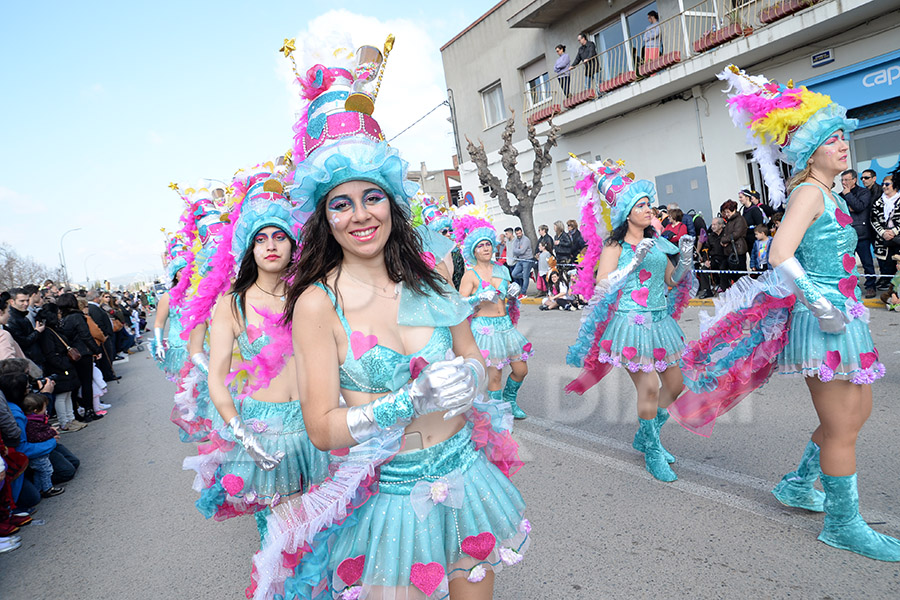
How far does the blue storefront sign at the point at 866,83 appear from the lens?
1100cm

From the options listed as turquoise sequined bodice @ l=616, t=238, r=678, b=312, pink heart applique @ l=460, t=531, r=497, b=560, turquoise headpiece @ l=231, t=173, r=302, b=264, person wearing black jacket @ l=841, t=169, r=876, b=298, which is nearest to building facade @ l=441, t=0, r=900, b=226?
person wearing black jacket @ l=841, t=169, r=876, b=298

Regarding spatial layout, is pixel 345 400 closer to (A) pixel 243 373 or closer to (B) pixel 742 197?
(A) pixel 243 373

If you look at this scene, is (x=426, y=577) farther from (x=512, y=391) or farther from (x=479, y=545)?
(x=512, y=391)

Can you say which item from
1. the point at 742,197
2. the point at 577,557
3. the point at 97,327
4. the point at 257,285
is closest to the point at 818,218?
the point at 577,557

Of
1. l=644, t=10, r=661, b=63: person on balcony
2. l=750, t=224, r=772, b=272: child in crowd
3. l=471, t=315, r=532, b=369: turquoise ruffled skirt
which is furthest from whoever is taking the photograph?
l=644, t=10, r=661, b=63: person on balcony

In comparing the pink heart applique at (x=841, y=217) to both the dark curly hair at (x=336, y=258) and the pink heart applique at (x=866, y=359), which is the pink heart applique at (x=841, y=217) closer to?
the pink heart applique at (x=866, y=359)

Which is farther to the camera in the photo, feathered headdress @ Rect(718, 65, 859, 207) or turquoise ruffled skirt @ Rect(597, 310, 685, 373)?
turquoise ruffled skirt @ Rect(597, 310, 685, 373)

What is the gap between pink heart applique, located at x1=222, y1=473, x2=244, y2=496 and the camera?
2955 millimetres

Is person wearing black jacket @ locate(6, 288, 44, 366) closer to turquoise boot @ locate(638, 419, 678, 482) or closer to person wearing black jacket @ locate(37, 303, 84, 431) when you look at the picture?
person wearing black jacket @ locate(37, 303, 84, 431)

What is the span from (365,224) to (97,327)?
35.5 ft

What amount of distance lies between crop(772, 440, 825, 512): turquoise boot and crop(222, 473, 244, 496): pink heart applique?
2927mm

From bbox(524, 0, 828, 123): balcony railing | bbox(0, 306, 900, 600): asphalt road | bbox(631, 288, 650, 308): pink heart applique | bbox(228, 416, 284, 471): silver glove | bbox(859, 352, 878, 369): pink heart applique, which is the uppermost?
bbox(524, 0, 828, 123): balcony railing

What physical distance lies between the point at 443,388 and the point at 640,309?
3.06 m

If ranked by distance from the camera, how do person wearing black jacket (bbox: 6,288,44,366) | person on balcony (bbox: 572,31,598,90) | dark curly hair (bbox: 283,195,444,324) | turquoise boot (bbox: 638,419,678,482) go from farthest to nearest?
person on balcony (bbox: 572,31,598,90) → person wearing black jacket (bbox: 6,288,44,366) → turquoise boot (bbox: 638,419,678,482) → dark curly hair (bbox: 283,195,444,324)
